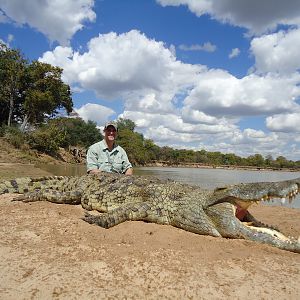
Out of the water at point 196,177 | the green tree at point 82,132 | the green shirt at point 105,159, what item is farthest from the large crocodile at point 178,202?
the green tree at point 82,132

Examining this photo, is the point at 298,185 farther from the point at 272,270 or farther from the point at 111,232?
the point at 111,232

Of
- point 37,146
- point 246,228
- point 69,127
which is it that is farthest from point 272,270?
point 69,127

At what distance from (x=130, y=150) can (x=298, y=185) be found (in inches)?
1907

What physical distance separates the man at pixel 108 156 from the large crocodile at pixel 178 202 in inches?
25.4

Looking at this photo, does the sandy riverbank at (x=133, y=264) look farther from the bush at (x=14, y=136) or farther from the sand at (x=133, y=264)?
the bush at (x=14, y=136)

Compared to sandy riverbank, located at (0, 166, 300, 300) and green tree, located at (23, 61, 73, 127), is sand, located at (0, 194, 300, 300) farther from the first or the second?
green tree, located at (23, 61, 73, 127)

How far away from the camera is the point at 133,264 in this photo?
3.35 m

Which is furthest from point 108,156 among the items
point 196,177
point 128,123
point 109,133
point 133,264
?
point 128,123

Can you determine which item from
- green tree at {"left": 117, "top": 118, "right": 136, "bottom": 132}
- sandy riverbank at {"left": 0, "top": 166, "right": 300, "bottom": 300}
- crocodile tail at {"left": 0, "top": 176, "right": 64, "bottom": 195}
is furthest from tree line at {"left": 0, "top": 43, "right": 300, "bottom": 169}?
green tree at {"left": 117, "top": 118, "right": 136, "bottom": 132}

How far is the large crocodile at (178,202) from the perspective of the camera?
13.6 ft

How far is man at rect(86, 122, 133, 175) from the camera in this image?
23.4 ft

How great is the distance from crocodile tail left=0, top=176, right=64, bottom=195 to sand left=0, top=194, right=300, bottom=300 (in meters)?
2.54

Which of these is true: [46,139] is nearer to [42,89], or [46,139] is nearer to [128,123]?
[42,89]

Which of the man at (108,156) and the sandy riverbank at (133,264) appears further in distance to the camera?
the man at (108,156)
